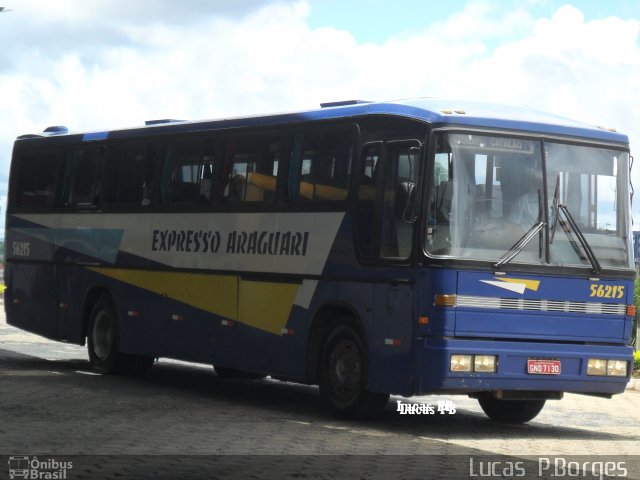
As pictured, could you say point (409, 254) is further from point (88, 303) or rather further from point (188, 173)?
point (88, 303)

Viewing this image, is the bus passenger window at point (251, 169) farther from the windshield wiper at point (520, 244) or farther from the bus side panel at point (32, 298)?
the bus side panel at point (32, 298)

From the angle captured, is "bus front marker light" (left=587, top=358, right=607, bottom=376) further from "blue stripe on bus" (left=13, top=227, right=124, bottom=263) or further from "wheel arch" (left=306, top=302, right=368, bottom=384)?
"blue stripe on bus" (left=13, top=227, right=124, bottom=263)

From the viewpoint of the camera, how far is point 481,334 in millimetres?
15273

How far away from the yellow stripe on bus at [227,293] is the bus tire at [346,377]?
1.03m

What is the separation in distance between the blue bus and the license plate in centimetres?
2

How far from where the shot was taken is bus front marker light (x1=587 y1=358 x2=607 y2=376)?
624 inches

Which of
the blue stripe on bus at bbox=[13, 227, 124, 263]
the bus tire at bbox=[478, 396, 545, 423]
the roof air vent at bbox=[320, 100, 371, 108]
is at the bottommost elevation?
the bus tire at bbox=[478, 396, 545, 423]

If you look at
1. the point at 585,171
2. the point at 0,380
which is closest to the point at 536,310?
the point at 585,171

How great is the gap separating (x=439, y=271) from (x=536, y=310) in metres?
1.26

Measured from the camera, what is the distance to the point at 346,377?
1642cm

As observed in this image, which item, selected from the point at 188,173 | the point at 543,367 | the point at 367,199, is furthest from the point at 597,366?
the point at 188,173

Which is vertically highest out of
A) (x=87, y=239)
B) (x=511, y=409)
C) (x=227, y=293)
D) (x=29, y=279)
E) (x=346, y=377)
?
(x=87, y=239)

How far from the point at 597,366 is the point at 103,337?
8.93 m

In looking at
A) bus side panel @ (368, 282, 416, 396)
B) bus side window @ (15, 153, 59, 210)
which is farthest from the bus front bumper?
bus side window @ (15, 153, 59, 210)
